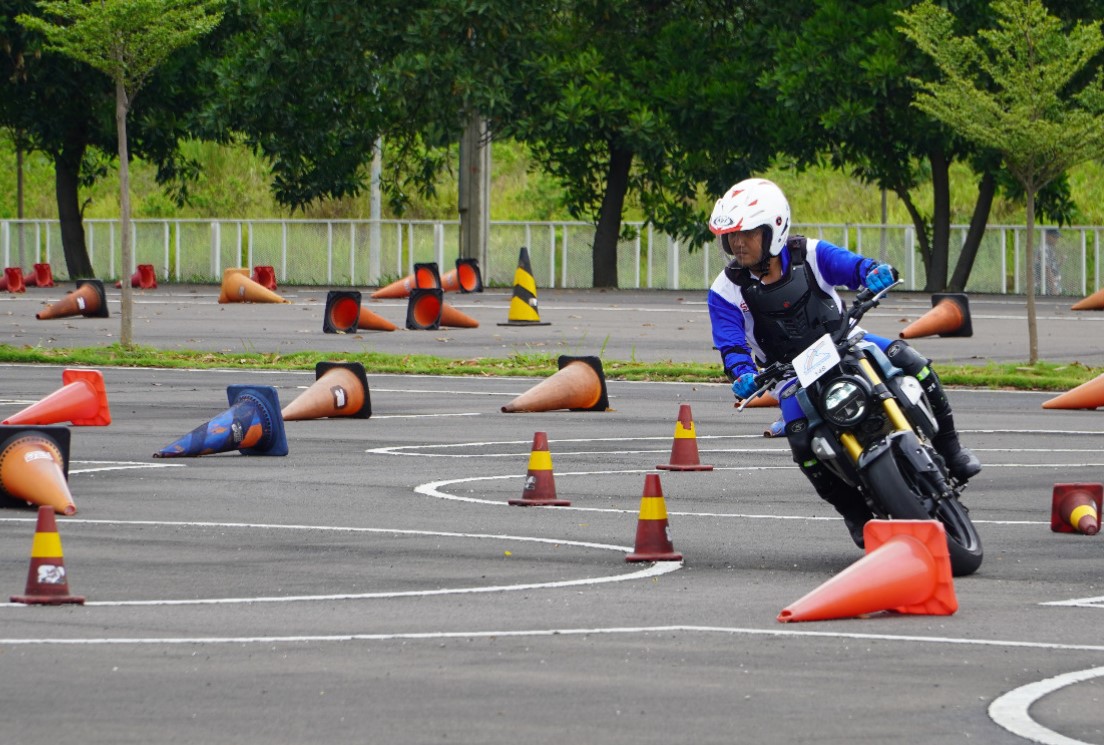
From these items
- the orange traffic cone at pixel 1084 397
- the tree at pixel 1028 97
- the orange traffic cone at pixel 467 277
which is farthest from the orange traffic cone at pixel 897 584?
the orange traffic cone at pixel 467 277

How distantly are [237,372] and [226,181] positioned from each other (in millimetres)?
51942

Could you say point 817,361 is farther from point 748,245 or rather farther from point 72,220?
point 72,220

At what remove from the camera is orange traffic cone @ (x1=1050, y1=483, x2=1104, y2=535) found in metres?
11.3

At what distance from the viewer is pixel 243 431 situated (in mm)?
15586

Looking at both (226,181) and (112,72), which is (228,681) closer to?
(112,72)

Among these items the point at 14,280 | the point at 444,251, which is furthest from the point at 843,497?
the point at 444,251

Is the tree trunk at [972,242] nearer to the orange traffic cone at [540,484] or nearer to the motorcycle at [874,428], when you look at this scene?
the orange traffic cone at [540,484]

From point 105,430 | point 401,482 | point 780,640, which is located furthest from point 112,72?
point 780,640

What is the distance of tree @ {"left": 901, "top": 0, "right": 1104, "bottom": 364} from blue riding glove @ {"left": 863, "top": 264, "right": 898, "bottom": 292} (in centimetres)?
1416

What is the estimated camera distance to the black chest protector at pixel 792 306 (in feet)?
34.2

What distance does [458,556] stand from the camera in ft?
34.8

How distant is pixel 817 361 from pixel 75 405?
963 centimetres

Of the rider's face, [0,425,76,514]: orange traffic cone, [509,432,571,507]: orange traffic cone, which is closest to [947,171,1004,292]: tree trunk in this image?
[509,432,571,507]: orange traffic cone

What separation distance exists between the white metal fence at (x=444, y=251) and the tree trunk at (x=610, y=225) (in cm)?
133
